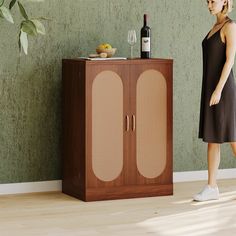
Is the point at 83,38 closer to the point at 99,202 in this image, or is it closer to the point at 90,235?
the point at 99,202

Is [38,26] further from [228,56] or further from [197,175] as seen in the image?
[197,175]

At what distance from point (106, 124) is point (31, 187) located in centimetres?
78

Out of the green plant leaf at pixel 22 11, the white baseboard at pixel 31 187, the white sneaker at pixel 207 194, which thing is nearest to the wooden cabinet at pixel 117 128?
the white baseboard at pixel 31 187

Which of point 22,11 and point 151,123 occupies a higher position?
point 22,11

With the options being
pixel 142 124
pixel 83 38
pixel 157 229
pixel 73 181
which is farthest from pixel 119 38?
pixel 157 229

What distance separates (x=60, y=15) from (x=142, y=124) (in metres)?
1.00

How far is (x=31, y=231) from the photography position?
5102mm

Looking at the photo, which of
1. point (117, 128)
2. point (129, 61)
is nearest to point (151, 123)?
point (117, 128)

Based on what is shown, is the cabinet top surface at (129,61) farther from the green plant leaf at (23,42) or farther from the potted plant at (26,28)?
the green plant leaf at (23,42)

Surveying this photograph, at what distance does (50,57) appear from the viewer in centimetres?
631

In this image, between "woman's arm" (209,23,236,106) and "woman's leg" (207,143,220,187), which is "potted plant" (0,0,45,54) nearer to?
"woman's arm" (209,23,236,106)

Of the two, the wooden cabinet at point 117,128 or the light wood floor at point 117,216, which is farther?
the wooden cabinet at point 117,128

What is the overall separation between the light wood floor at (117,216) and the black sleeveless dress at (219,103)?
0.48 meters

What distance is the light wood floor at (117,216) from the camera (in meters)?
5.14
